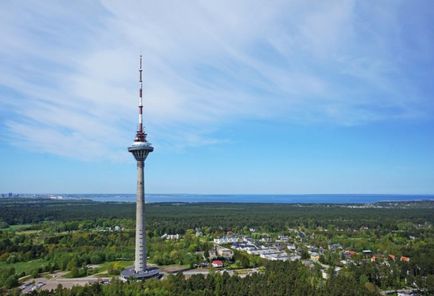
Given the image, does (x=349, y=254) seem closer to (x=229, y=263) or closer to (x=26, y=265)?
(x=229, y=263)

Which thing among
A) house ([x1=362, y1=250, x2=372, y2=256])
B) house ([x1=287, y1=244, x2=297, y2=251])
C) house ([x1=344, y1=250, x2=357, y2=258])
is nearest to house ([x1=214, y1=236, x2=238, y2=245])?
house ([x1=287, y1=244, x2=297, y2=251])

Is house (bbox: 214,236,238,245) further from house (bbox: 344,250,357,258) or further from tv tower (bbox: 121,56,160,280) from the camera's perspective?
tv tower (bbox: 121,56,160,280)

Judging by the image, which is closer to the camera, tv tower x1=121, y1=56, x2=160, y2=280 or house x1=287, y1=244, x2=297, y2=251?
tv tower x1=121, y1=56, x2=160, y2=280

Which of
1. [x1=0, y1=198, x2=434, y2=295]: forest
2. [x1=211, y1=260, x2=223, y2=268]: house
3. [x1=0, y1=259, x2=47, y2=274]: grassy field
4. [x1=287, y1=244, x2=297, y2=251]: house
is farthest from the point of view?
[x1=287, y1=244, x2=297, y2=251]: house


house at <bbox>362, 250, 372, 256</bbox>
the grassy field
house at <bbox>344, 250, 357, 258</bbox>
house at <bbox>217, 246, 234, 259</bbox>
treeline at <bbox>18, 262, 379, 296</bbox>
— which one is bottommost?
house at <bbox>362, 250, 372, 256</bbox>

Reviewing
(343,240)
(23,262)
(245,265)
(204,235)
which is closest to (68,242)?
(23,262)

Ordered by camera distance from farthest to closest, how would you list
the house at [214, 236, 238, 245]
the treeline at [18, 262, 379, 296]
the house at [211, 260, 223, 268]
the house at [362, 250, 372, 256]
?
→ the house at [214, 236, 238, 245], the house at [362, 250, 372, 256], the house at [211, 260, 223, 268], the treeline at [18, 262, 379, 296]

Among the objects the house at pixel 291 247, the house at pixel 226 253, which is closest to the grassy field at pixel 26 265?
the house at pixel 226 253
